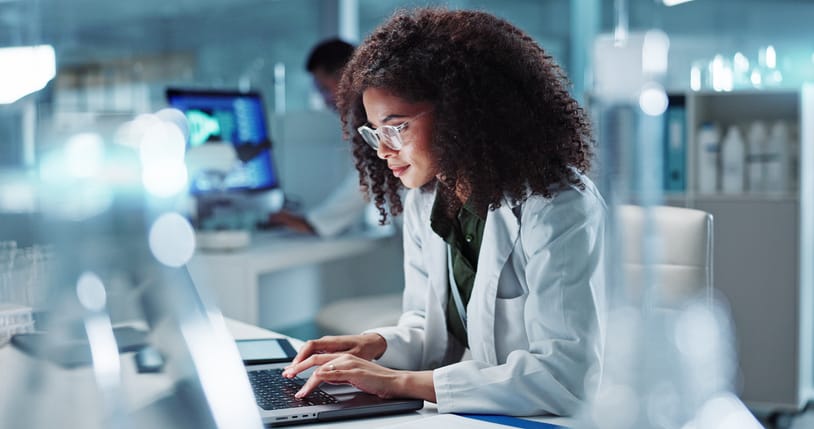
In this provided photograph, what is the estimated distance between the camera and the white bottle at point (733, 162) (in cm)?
318

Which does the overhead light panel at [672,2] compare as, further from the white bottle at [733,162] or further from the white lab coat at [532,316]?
the white lab coat at [532,316]

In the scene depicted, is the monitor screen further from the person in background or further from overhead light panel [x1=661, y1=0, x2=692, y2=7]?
overhead light panel [x1=661, y1=0, x2=692, y2=7]

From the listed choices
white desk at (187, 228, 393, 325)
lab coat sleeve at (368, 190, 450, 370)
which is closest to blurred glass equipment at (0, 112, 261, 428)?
lab coat sleeve at (368, 190, 450, 370)

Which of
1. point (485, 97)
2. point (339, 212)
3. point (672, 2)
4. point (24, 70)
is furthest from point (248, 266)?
point (672, 2)

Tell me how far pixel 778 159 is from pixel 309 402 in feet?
8.31

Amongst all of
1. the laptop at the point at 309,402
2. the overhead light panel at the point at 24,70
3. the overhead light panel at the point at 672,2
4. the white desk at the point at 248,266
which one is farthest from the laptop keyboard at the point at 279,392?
the overhead light panel at the point at 672,2

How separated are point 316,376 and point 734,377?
2.21m

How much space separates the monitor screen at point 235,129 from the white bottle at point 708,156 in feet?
5.33

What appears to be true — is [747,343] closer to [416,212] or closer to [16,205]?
[416,212]

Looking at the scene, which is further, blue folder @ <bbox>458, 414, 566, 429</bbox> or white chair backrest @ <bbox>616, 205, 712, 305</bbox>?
white chair backrest @ <bbox>616, 205, 712, 305</bbox>

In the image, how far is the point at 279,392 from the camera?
124 centimetres

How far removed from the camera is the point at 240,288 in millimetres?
2588

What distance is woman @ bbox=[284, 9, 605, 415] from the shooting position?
1198 millimetres

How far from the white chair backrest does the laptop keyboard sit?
0.69 m
